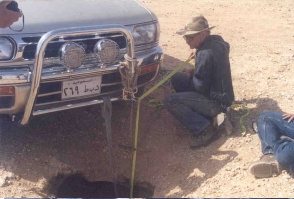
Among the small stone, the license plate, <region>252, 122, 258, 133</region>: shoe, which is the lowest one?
the small stone

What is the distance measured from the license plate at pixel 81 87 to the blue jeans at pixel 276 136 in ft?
5.21

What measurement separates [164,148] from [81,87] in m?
1.32

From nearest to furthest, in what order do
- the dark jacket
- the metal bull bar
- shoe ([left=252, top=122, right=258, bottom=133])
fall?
the metal bull bar → the dark jacket → shoe ([left=252, top=122, right=258, bottom=133])

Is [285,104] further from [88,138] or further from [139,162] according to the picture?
[88,138]

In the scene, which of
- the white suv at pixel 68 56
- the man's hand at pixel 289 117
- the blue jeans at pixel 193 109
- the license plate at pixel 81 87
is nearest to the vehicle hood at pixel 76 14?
the white suv at pixel 68 56

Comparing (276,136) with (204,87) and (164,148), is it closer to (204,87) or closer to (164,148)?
(204,87)

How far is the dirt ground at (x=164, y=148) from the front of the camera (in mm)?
3814

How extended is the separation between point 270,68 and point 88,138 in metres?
2.62

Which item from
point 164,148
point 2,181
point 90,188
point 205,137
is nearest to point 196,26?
point 205,137

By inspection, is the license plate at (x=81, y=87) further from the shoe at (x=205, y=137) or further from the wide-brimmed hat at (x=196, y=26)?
the shoe at (x=205, y=137)

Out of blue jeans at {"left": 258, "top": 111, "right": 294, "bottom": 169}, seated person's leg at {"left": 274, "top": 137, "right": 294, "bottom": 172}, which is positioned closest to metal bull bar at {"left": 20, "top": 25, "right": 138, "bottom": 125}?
blue jeans at {"left": 258, "top": 111, "right": 294, "bottom": 169}

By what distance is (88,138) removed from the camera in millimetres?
4844

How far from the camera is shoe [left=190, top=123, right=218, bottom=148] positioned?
14.7 feet

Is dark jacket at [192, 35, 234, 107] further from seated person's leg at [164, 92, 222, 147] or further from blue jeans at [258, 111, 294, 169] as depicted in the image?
blue jeans at [258, 111, 294, 169]
